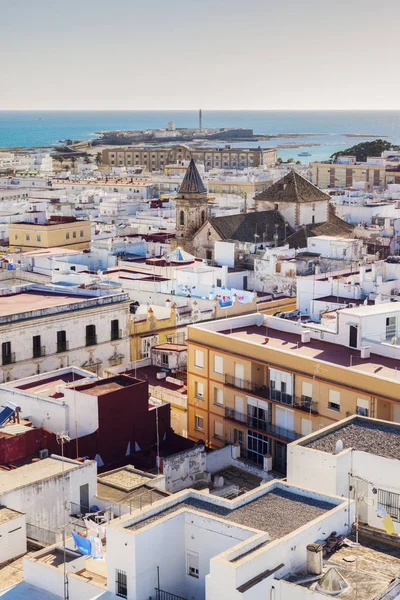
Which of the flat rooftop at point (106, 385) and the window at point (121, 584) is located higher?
the flat rooftop at point (106, 385)

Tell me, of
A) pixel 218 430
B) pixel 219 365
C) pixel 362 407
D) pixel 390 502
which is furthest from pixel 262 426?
pixel 390 502

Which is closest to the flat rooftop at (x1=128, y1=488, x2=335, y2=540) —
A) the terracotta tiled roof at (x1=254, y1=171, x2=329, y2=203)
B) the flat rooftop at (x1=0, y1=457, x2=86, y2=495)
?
the flat rooftop at (x1=0, y1=457, x2=86, y2=495)

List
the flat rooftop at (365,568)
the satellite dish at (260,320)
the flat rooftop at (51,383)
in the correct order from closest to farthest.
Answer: the flat rooftop at (365,568), the flat rooftop at (51,383), the satellite dish at (260,320)

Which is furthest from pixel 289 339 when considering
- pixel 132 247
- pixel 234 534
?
pixel 132 247

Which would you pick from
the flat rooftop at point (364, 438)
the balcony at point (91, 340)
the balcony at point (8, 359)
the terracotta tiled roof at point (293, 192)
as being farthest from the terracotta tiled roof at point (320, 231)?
Answer: the flat rooftop at point (364, 438)

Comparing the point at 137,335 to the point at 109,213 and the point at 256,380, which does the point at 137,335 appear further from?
the point at 109,213

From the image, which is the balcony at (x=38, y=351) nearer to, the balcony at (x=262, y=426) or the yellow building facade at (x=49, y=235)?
the balcony at (x=262, y=426)
